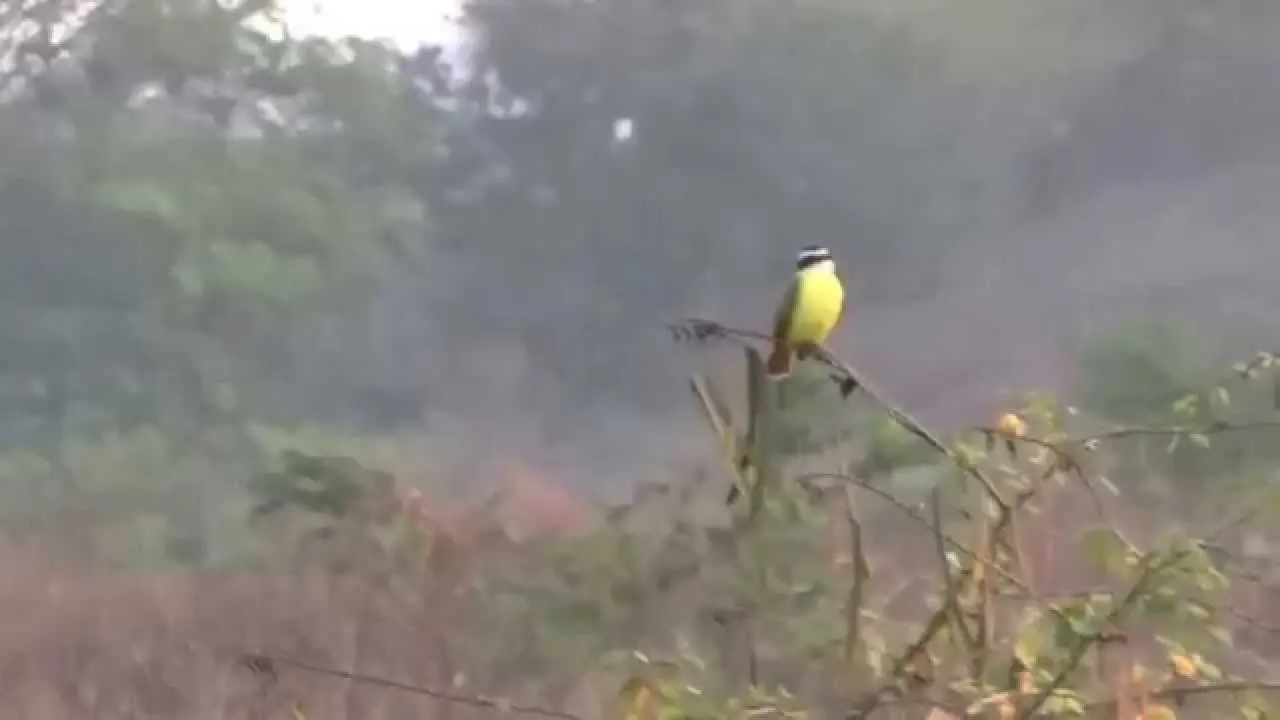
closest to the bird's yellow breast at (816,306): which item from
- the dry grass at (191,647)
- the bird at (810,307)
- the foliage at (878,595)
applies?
the bird at (810,307)

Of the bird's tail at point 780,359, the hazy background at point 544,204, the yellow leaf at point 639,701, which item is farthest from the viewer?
the hazy background at point 544,204

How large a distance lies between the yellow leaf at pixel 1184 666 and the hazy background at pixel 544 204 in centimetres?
128

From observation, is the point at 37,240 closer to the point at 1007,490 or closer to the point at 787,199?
the point at 787,199

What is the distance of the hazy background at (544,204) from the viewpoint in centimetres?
225

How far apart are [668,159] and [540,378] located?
0.37m

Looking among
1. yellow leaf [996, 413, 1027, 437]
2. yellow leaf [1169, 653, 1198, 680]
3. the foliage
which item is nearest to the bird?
the foliage

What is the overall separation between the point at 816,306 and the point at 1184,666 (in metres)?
0.63

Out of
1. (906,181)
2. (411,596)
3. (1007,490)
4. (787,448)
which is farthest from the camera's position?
(906,181)

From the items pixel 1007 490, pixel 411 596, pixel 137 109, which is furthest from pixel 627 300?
pixel 1007 490

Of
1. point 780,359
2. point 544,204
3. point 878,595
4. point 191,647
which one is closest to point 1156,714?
point 780,359

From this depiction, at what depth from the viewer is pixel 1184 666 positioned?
902 mm

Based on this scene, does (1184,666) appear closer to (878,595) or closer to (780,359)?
(780,359)

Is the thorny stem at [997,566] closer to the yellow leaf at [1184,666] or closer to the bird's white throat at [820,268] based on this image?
the yellow leaf at [1184,666]

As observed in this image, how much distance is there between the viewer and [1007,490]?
1078 millimetres
